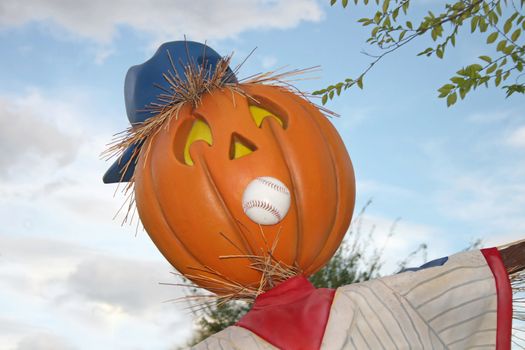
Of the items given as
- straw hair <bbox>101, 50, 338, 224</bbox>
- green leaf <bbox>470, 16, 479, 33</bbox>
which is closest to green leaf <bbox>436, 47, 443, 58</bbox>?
green leaf <bbox>470, 16, 479, 33</bbox>

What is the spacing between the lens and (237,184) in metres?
3.08

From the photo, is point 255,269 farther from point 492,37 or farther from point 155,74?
point 492,37

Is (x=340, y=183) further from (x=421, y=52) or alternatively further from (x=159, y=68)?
(x=421, y=52)

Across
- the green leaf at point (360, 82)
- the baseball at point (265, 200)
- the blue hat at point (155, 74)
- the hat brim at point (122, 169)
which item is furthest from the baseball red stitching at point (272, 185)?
the green leaf at point (360, 82)

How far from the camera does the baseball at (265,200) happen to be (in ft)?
9.86

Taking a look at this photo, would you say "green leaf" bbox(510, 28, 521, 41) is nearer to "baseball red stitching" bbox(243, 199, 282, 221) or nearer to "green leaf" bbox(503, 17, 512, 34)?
"green leaf" bbox(503, 17, 512, 34)

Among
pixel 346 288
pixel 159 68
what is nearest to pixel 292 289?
pixel 346 288

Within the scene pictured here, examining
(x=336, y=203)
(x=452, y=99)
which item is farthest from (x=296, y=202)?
(x=452, y=99)

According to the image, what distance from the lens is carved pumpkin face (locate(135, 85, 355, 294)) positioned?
3.10 metres

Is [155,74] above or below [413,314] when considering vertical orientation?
above

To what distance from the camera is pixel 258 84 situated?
3.55 m

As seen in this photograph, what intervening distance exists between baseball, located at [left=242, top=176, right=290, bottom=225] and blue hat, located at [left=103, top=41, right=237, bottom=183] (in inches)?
29.3

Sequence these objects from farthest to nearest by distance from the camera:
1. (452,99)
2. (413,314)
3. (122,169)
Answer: (452,99) → (122,169) → (413,314)

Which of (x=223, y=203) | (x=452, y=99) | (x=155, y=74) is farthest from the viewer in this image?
(x=452, y=99)
